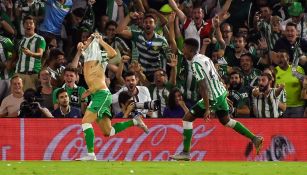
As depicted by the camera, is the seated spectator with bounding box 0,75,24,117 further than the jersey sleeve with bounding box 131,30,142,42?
No

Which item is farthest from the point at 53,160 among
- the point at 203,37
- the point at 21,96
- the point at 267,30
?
the point at 267,30

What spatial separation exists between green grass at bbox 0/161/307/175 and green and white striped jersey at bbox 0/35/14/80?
19.9ft

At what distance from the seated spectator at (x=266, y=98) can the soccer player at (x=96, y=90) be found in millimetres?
4340

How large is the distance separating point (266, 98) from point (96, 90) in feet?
15.9

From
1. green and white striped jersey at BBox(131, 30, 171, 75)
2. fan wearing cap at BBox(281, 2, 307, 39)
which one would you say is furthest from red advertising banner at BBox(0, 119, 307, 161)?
fan wearing cap at BBox(281, 2, 307, 39)

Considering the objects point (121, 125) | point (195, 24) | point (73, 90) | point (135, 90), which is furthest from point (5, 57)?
point (121, 125)

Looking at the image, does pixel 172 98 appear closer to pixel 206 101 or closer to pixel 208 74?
pixel 208 74

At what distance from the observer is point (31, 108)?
71.0 feet

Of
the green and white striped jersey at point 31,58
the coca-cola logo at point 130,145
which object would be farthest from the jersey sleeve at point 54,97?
the green and white striped jersey at point 31,58

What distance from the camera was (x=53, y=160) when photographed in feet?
68.5

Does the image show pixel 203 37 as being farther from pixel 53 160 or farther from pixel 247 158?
pixel 53 160

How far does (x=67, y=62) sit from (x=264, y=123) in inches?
209

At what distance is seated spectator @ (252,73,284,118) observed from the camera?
22.7 m

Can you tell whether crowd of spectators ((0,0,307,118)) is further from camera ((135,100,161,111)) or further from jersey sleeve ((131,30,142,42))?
camera ((135,100,161,111))
